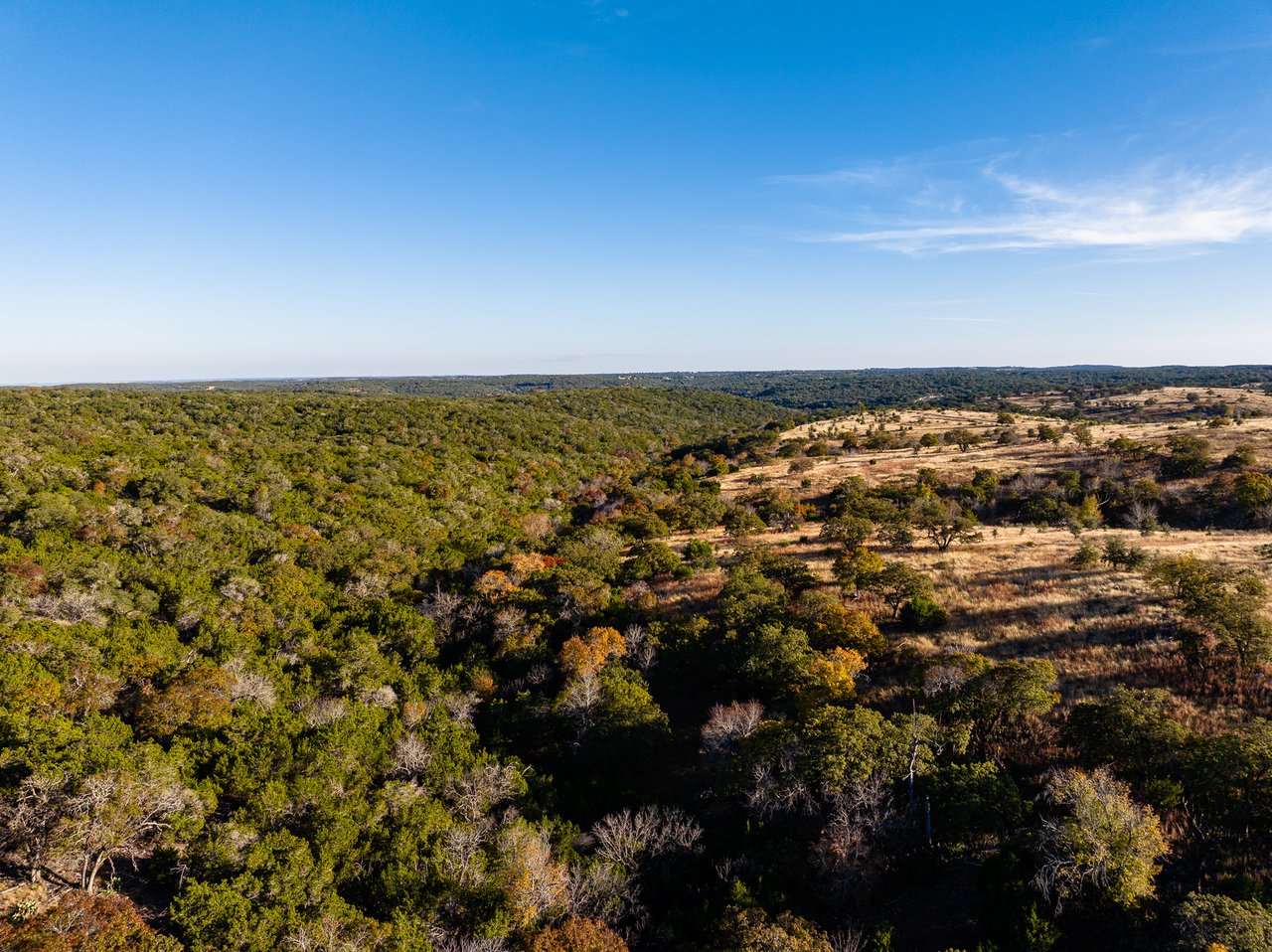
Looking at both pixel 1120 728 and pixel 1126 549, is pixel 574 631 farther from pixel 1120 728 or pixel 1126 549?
pixel 1126 549

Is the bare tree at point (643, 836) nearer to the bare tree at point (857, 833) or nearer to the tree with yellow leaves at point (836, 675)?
the bare tree at point (857, 833)

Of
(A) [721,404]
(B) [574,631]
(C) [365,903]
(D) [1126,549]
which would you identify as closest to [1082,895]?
(C) [365,903]

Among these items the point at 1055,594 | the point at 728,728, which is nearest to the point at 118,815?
the point at 728,728

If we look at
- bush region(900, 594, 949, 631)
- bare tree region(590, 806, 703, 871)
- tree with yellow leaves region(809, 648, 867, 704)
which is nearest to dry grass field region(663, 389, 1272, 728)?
bush region(900, 594, 949, 631)

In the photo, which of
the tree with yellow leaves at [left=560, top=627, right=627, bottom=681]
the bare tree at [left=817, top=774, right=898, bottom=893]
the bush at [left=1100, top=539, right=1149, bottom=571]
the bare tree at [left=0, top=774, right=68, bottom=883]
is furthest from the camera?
the bush at [left=1100, top=539, right=1149, bottom=571]

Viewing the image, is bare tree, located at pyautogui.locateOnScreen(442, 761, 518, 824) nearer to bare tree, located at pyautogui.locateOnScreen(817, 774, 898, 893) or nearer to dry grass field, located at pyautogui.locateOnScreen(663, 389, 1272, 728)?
bare tree, located at pyautogui.locateOnScreen(817, 774, 898, 893)

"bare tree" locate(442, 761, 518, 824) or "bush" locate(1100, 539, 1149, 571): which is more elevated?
"bush" locate(1100, 539, 1149, 571)

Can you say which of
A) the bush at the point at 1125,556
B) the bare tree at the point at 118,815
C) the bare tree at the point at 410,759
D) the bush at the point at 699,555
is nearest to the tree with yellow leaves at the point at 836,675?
the bare tree at the point at 410,759
